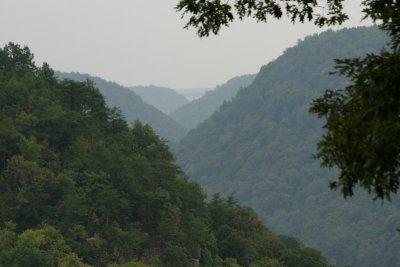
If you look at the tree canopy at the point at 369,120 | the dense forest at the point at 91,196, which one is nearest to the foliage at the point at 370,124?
the tree canopy at the point at 369,120

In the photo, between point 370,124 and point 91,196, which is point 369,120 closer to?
point 370,124

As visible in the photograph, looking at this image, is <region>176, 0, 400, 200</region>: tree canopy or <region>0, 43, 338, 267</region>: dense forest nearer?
<region>176, 0, 400, 200</region>: tree canopy

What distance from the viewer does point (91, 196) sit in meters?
64.4

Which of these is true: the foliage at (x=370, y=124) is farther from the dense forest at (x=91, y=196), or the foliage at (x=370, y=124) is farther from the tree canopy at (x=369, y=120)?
the dense forest at (x=91, y=196)

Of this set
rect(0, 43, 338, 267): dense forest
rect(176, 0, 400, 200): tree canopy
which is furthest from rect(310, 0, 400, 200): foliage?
rect(0, 43, 338, 267): dense forest

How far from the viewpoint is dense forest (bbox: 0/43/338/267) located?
2388 inches

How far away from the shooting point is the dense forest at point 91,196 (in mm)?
60656

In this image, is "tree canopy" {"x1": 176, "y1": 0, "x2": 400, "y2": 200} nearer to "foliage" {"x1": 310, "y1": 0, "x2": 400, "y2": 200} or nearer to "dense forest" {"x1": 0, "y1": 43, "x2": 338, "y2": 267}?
"foliage" {"x1": 310, "y1": 0, "x2": 400, "y2": 200}

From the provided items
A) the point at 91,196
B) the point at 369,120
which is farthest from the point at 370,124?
the point at 91,196

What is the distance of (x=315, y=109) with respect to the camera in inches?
488

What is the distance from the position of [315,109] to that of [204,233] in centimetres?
5811

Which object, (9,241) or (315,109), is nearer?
(315,109)

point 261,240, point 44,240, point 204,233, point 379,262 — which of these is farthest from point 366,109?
point 379,262

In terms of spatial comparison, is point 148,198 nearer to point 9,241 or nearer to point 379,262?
point 9,241
